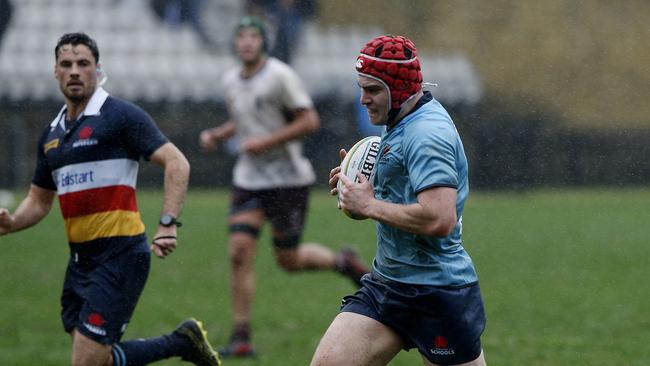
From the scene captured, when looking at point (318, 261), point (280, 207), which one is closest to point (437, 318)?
point (280, 207)

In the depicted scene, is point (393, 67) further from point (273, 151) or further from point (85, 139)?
point (273, 151)

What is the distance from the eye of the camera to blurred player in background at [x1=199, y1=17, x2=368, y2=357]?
827 centimetres

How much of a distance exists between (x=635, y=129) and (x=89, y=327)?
1693 centimetres

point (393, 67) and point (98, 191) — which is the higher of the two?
point (393, 67)

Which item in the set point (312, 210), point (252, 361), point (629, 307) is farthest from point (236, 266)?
point (312, 210)

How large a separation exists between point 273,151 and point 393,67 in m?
3.88

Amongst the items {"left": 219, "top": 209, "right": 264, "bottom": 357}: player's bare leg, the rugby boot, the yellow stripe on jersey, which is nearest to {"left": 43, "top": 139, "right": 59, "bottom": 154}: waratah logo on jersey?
the yellow stripe on jersey

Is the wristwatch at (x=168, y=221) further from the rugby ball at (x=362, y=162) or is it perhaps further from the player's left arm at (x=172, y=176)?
the rugby ball at (x=362, y=162)

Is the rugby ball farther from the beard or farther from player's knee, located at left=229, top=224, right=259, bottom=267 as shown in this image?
player's knee, located at left=229, top=224, right=259, bottom=267

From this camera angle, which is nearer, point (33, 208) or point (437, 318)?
point (437, 318)

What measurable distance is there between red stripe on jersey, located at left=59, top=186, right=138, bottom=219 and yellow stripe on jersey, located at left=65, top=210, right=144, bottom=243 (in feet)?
0.08

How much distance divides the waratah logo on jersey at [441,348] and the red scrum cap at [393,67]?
0.93 m

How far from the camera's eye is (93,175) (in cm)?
575

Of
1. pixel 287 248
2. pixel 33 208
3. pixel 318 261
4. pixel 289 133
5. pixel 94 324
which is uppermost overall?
pixel 33 208
